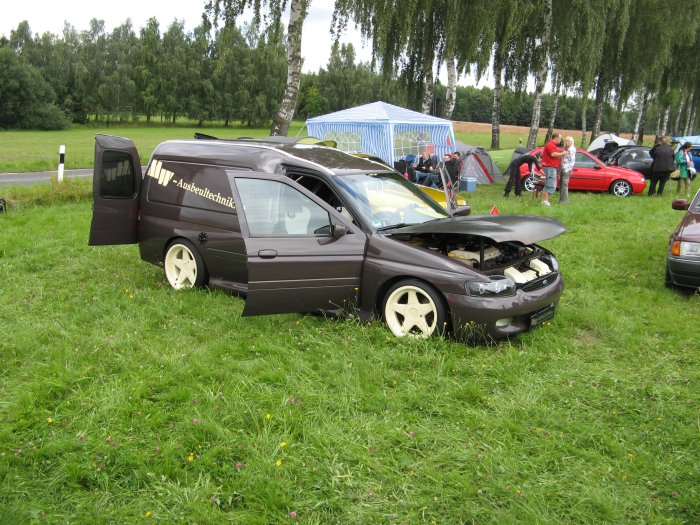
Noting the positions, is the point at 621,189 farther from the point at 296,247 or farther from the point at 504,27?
the point at 296,247

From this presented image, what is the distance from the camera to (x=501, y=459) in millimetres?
3537

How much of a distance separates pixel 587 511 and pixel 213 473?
2027 millimetres

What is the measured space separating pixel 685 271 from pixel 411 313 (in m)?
3.57

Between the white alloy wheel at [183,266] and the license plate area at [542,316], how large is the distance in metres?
3.69

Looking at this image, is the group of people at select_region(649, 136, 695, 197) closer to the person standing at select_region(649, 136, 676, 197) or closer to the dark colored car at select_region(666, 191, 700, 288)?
the person standing at select_region(649, 136, 676, 197)

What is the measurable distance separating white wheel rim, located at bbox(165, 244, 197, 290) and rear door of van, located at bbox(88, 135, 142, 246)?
72 centimetres

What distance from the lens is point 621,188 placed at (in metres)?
17.5

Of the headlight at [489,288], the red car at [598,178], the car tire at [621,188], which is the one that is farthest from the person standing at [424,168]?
the headlight at [489,288]

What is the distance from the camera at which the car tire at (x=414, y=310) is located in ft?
17.3

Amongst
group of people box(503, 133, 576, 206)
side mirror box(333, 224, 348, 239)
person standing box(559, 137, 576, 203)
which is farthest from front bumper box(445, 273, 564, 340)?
person standing box(559, 137, 576, 203)

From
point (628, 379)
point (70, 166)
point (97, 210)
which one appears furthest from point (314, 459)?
point (70, 166)

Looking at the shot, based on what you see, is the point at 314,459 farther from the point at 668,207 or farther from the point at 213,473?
the point at 668,207

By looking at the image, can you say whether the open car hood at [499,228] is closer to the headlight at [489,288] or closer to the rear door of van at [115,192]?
the headlight at [489,288]

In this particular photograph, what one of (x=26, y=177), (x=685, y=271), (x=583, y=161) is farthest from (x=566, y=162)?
(x=26, y=177)
